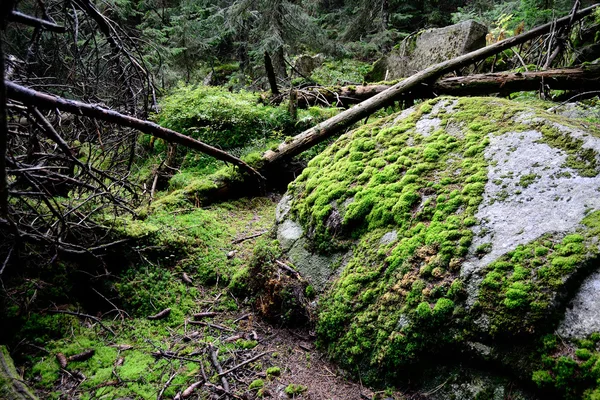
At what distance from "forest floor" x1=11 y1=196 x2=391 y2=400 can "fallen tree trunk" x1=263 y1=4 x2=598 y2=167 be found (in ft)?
Answer: 11.9

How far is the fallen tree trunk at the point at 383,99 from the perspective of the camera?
6469 millimetres


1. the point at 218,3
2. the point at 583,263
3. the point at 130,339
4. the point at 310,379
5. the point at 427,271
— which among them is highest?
the point at 218,3

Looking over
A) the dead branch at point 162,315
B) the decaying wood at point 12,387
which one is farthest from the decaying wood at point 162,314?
the decaying wood at point 12,387

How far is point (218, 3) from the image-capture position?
620 inches

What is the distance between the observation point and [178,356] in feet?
10.7

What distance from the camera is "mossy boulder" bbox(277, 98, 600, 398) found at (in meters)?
2.18

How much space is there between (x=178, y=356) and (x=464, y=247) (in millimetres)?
2859

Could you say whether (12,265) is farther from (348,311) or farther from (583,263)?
(583,263)

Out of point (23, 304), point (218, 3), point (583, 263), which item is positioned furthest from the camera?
point (218, 3)

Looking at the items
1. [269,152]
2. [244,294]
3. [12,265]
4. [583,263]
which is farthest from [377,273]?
[269,152]

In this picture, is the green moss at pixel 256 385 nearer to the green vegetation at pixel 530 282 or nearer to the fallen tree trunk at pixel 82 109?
the green vegetation at pixel 530 282

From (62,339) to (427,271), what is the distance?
3609mm

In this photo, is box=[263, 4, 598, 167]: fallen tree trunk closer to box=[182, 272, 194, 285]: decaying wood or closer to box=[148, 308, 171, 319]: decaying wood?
box=[182, 272, 194, 285]: decaying wood

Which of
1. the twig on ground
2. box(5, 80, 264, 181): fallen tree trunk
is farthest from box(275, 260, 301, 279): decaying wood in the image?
box(5, 80, 264, 181): fallen tree trunk
